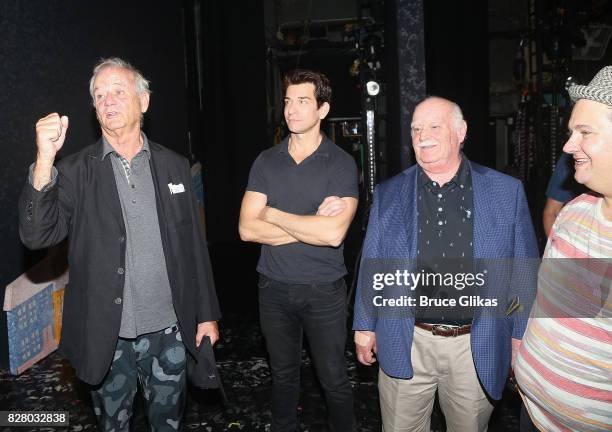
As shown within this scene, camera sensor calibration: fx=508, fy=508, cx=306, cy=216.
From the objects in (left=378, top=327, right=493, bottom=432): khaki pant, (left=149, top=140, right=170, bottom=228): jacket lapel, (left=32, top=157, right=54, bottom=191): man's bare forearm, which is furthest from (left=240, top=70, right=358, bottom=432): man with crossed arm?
(left=32, top=157, right=54, bottom=191): man's bare forearm

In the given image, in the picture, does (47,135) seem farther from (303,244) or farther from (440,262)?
(440,262)

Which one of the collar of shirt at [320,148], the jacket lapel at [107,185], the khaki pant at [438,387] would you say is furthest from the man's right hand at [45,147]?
the khaki pant at [438,387]

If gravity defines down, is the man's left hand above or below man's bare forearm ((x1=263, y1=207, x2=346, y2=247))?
below

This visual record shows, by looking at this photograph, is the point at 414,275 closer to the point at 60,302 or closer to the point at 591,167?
the point at 591,167

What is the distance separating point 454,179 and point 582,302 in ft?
2.64

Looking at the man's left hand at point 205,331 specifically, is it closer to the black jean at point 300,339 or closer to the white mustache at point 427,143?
the black jean at point 300,339

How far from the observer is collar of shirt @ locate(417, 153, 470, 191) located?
230 centimetres

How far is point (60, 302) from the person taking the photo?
468cm

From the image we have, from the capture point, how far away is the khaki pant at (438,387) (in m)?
2.26

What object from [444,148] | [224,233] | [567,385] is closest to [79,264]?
[444,148]

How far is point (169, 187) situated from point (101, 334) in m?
0.73

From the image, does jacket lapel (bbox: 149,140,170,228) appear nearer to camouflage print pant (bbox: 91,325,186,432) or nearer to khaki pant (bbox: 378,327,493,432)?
camouflage print pant (bbox: 91,325,186,432)

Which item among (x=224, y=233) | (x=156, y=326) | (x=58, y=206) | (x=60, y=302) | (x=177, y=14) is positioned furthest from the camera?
(x=224, y=233)

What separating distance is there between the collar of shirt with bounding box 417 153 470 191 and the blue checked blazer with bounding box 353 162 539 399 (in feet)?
0.10
